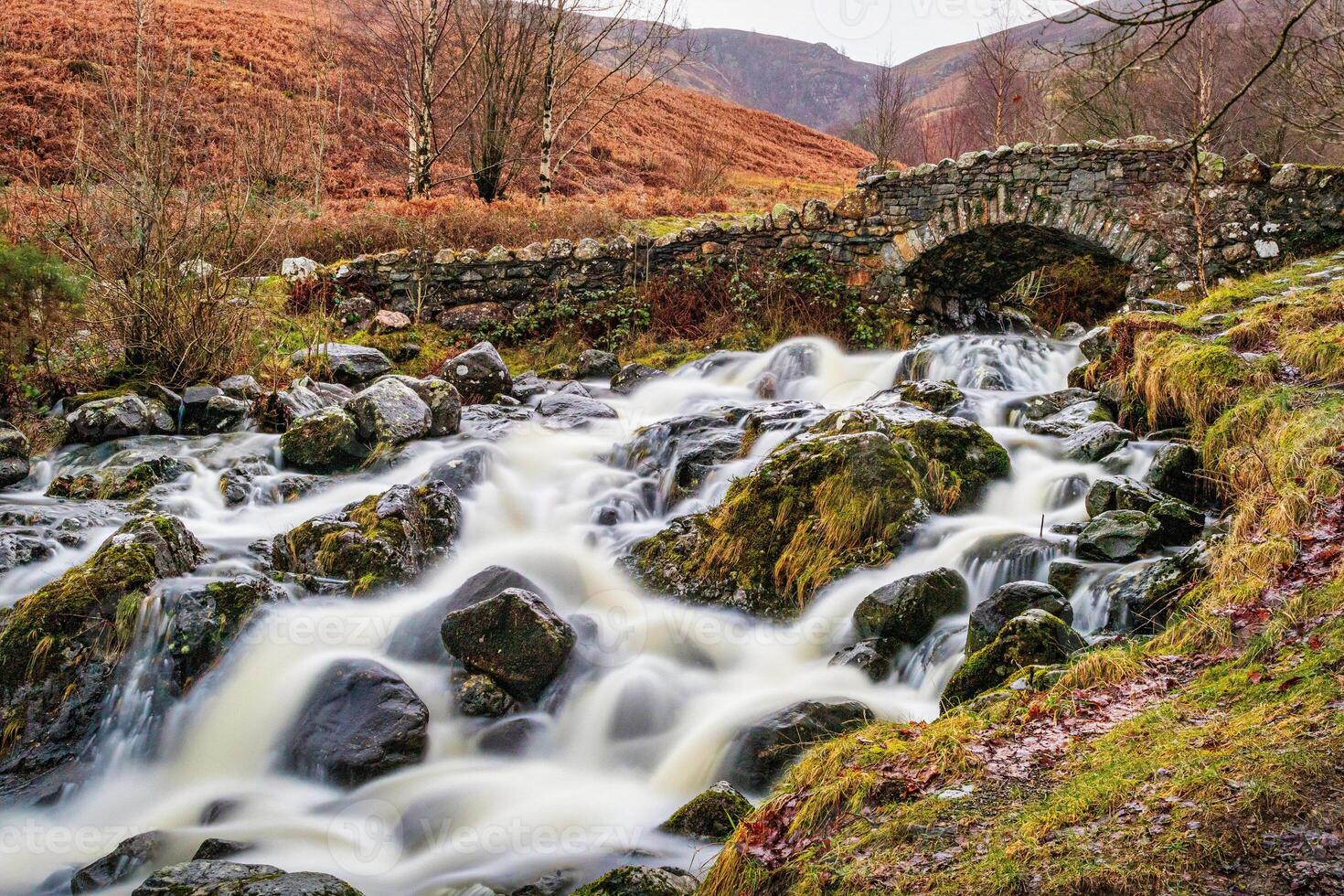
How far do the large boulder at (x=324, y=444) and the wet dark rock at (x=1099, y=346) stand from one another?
7.28 m

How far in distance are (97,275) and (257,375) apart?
1.81 m

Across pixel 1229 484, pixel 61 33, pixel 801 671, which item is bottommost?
pixel 801 671

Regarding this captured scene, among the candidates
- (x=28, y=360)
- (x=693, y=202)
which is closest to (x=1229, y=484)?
(x=28, y=360)

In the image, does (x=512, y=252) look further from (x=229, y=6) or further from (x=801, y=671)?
(x=229, y=6)

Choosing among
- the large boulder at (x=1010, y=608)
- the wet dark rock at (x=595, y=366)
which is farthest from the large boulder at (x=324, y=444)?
the large boulder at (x=1010, y=608)

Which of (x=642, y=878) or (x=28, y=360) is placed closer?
(x=642, y=878)

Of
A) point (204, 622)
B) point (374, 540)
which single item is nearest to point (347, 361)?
point (374, 540)

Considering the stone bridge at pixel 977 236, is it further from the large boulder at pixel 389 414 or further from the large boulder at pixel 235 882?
the large boulder at pixel 235 882

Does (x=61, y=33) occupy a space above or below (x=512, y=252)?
above

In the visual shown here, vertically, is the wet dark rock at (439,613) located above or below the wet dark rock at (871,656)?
below

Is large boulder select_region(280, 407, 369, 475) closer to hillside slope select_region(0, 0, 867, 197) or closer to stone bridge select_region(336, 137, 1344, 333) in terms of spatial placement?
stone bridge select_region(336, 137, 1344, 333)

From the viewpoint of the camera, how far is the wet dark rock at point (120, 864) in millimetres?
3693

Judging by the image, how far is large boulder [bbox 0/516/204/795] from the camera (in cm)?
453

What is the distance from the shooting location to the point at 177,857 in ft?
12.8
